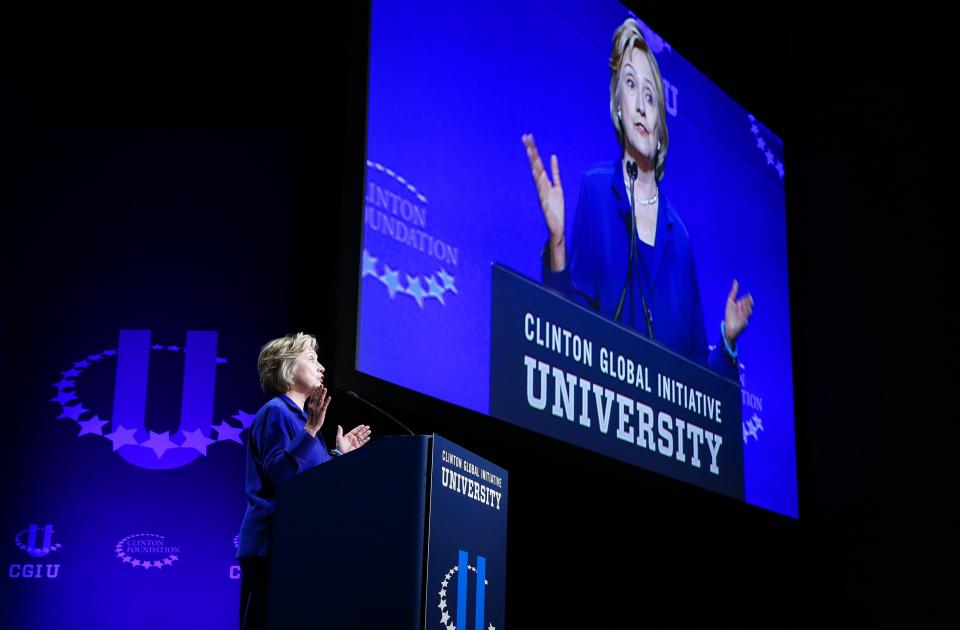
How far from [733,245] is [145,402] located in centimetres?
236

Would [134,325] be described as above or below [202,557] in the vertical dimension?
above

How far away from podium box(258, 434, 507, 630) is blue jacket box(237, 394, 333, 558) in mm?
259

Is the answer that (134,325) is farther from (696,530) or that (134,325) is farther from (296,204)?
(696,530)

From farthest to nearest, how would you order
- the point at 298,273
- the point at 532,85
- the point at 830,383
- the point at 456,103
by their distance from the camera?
the point at 830,383 → the point at 298,273 → the point at 532,85 → the point at 456,103

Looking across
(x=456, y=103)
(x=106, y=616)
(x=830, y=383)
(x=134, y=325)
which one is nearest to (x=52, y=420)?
(x=134, y=325)

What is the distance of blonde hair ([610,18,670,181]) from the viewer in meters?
4.20

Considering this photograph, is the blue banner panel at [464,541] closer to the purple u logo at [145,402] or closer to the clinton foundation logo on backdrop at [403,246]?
the clinton foundation logo on backdrop at [403,246]

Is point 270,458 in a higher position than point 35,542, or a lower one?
lower

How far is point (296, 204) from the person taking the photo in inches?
201

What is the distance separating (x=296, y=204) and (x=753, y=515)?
2181 millimetres

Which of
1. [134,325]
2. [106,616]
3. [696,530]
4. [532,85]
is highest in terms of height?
[532,85]

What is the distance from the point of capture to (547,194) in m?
3.75

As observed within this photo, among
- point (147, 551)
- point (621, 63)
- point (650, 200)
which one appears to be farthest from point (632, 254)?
point (147, 551)

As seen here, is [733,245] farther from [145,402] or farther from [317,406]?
[317,406]
